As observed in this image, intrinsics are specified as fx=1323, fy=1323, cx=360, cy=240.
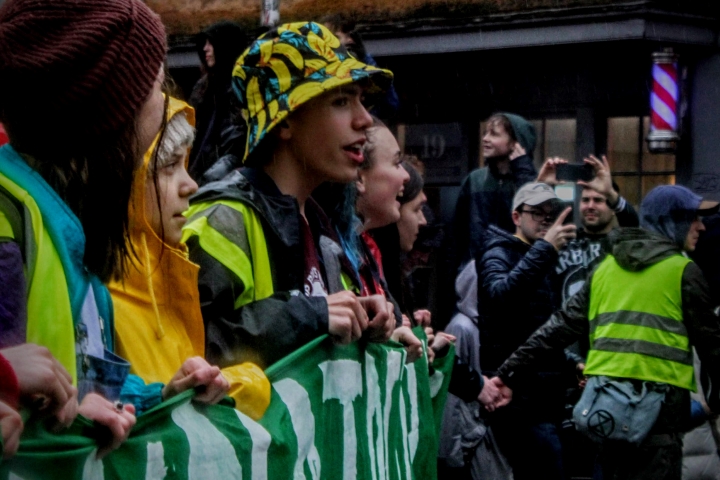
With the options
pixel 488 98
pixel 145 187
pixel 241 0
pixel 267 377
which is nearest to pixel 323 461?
pixel 267 377

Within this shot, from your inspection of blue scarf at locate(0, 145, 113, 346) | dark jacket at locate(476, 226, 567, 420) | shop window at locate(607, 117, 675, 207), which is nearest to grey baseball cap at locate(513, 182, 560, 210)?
dark jacket at locate(476, 226, 567, 420)

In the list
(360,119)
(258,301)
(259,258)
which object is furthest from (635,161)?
(258,301)

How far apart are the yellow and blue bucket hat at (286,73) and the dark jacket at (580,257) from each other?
171 inches

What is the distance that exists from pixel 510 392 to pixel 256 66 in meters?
3.29

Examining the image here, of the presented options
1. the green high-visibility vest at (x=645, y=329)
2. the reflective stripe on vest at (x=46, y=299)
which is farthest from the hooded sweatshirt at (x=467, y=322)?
the reflective stripe on vest at (x=46, y=299)

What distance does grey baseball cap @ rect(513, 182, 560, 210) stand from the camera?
23.8 feet

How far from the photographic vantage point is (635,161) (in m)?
13.3

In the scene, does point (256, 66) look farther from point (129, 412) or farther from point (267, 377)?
point (129, 412)

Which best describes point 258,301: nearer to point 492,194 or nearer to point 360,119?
point 360,119

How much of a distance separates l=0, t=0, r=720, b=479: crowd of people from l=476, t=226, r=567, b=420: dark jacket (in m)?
0.01

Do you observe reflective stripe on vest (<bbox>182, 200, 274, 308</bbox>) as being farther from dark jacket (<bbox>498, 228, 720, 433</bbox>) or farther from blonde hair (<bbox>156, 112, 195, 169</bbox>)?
dark jacket (<bbox>498, 228, 720, 433</bbox>)

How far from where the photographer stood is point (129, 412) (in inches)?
88.7

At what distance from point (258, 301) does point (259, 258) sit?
6.1 inches

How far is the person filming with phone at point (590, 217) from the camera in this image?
799 centimetres
